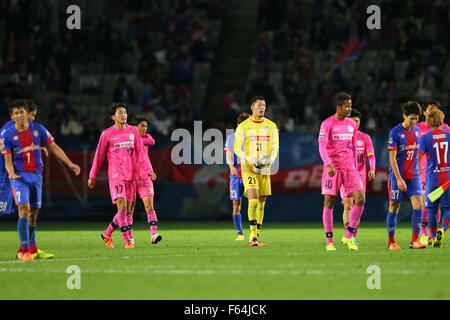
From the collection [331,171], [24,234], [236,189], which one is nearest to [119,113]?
[24,234]

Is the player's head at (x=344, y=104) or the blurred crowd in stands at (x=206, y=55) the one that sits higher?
the blurred crowd in stands at (x=206, y=55)

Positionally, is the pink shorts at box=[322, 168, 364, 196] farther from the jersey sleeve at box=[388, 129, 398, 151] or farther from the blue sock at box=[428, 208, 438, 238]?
the blue sock at box=[428, 208, 438, 238]

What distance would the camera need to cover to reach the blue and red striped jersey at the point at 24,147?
1164 centimetres

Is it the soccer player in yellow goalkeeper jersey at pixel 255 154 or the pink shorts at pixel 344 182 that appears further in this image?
the soccer player in yellow goalkeeper jersey at pixel 255 154

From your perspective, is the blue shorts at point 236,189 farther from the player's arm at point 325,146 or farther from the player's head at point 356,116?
the player's arm at point 325,146

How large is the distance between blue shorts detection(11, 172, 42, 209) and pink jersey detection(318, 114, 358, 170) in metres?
4.18

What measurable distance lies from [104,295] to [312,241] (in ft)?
25.6

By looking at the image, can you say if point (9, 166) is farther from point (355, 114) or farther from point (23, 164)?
point (355, 114)

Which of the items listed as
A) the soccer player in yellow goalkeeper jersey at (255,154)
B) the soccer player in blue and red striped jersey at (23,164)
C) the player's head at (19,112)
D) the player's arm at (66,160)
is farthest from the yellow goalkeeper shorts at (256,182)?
the player's head at (19,112)

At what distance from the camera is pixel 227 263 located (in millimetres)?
10750

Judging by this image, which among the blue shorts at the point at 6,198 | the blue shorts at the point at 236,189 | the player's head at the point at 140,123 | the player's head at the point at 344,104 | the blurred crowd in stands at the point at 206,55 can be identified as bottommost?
the blue shorts at the point at 236,189

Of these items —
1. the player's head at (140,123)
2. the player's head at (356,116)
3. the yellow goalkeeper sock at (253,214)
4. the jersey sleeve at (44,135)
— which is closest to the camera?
the jersey sleeve at (44,135)

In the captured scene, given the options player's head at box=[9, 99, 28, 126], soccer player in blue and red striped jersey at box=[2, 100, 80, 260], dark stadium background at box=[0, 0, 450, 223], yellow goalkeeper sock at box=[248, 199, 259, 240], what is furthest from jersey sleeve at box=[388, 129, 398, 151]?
dark stadium background at box=[0, 0, 450, 223]
